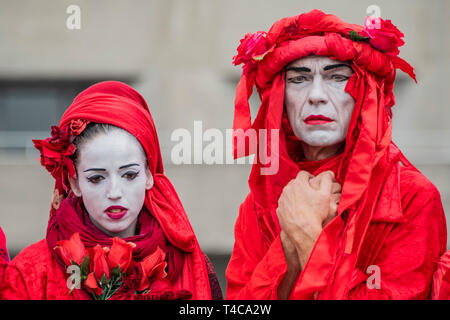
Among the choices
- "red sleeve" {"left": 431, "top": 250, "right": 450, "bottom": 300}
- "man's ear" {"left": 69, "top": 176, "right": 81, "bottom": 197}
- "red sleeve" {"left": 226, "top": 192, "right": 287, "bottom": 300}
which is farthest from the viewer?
"man's ear" {"left": 69, "top": 176, "right": 81, "bottom": 197}

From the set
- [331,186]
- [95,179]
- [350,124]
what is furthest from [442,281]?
[95,179]

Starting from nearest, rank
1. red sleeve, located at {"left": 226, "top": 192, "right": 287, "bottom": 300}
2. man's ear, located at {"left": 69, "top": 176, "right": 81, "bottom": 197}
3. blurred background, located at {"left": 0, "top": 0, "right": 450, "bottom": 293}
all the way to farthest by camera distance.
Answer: red sleeve, located at {"left": 226, "top": 192, "right": 287, "bottom": 300} < man's ear, located at {"left": 69, "top": 176, "right": 81, "bottom": 197} < blurred background, located at {"left": 0, "top": 0, "right": 450, "bottom": 293}

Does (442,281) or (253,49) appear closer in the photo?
A: (442,281)

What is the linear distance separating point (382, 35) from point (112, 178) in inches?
48.7

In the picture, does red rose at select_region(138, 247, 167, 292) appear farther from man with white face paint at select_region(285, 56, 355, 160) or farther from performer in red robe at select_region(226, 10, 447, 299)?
man with white face paint at select_region(285, 56, 355, 160)

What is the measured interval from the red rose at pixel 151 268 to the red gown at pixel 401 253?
34cm

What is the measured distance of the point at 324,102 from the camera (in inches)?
99.7

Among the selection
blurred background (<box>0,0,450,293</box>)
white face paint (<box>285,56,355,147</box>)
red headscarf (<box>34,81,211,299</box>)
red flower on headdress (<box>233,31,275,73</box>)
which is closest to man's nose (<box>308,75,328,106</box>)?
white face paint (<box>285,56,355,147</box>)

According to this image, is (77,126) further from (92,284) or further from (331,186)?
(331,186)

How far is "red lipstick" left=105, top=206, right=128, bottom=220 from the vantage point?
259 cm

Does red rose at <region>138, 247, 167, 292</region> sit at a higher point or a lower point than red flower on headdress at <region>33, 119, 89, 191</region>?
lower

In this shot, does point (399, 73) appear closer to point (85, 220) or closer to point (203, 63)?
point (203, 63)

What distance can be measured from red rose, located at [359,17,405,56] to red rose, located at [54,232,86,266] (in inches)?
56.0
